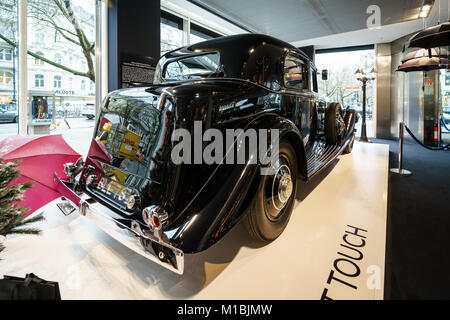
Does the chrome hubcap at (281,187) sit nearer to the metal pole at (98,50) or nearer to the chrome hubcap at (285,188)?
the chrome hubcap at (285,188)

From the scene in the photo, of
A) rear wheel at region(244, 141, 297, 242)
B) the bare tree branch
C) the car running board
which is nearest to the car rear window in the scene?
rear wheel at region(244, 141, 297, 242)

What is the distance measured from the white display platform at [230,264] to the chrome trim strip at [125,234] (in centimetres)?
28

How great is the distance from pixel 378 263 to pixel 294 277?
0.60 metres

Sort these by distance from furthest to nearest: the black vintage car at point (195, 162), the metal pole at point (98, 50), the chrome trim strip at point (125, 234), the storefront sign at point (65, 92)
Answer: the metal pole at point (98, 50), the storefront sign at point (65, 92), the black vintage car at point (195, 162), the chrome trim strip at point (125, 234)

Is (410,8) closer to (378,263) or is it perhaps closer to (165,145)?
(378,263)

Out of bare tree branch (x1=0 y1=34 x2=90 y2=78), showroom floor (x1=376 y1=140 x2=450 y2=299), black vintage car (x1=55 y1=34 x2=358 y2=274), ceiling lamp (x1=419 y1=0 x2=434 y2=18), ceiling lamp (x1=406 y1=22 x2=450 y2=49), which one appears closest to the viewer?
black vintage car (x1=55 y1=34 x2=358 y2=274)

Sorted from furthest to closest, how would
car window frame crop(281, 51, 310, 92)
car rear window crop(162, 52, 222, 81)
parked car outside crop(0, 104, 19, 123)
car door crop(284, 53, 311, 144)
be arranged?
1. parked car outside crop(0, 104, 19, 123)
2. car door crop(284, 53, 311, 144)
3. car window frame crop(281, 51, 310, 92)
4. car rear window crop(162, 52, 222, 81)

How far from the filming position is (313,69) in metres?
3.33

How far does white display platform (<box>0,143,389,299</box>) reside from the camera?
143cm

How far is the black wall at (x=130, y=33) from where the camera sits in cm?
453

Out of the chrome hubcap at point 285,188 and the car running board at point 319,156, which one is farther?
the car running board at point 319,156

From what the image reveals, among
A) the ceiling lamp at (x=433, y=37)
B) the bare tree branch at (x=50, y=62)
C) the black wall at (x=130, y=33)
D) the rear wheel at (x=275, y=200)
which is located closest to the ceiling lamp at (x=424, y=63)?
the ceiling lamp at (x=433, y=37)

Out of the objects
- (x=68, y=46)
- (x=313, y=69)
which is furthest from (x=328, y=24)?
(x=68, y=46)

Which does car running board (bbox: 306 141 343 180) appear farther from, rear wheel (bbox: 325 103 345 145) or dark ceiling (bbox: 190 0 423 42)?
dark ceiling (bbox: 190 0 423 42)
